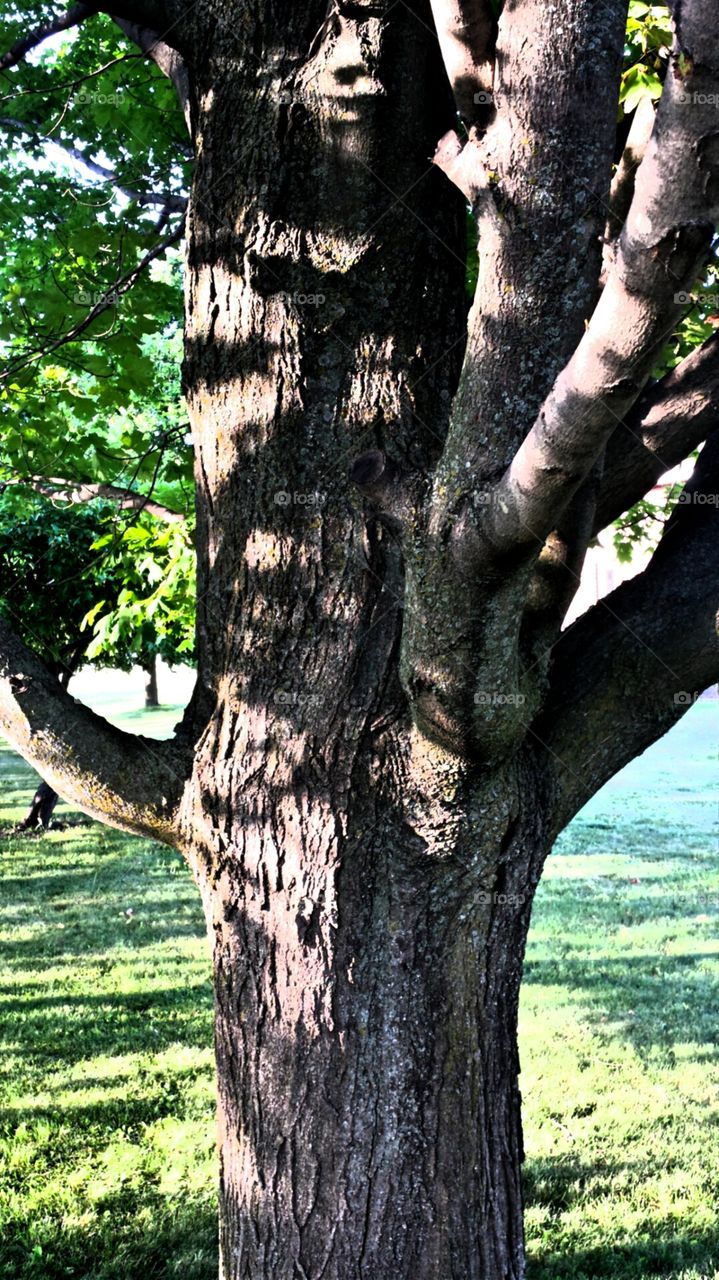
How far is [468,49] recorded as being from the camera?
2.02 m

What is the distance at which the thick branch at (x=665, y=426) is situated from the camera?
2820 mm

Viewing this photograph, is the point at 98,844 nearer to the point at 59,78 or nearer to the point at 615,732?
the point at 59,78

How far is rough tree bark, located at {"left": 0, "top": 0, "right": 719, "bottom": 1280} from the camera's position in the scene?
2.39m

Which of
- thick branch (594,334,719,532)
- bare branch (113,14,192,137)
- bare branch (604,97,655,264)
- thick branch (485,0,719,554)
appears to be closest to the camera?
thick branch (485,0,719,554)

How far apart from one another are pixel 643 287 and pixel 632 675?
1371mm

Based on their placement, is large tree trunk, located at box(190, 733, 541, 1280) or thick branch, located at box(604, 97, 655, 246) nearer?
large tree trunk, located at box(190, 733, 541, 1280)

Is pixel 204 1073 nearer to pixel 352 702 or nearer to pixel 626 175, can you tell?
pixel 352 702

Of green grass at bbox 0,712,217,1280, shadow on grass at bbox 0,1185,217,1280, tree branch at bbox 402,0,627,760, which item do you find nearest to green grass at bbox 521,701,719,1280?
shadow on grass at bbox 0,1185,217,1280

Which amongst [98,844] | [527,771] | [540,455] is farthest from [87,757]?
[98,844]

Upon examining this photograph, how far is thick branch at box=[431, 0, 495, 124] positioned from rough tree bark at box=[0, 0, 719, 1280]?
0.15 metres

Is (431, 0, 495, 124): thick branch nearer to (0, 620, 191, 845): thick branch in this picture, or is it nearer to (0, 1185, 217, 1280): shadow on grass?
(0, 620, 191, 845): thick branch

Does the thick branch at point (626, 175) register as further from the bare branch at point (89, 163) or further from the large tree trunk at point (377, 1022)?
the bare branch at point (89, 163)

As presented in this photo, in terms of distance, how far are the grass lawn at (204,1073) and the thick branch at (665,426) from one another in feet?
9.83

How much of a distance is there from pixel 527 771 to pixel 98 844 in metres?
10.6
